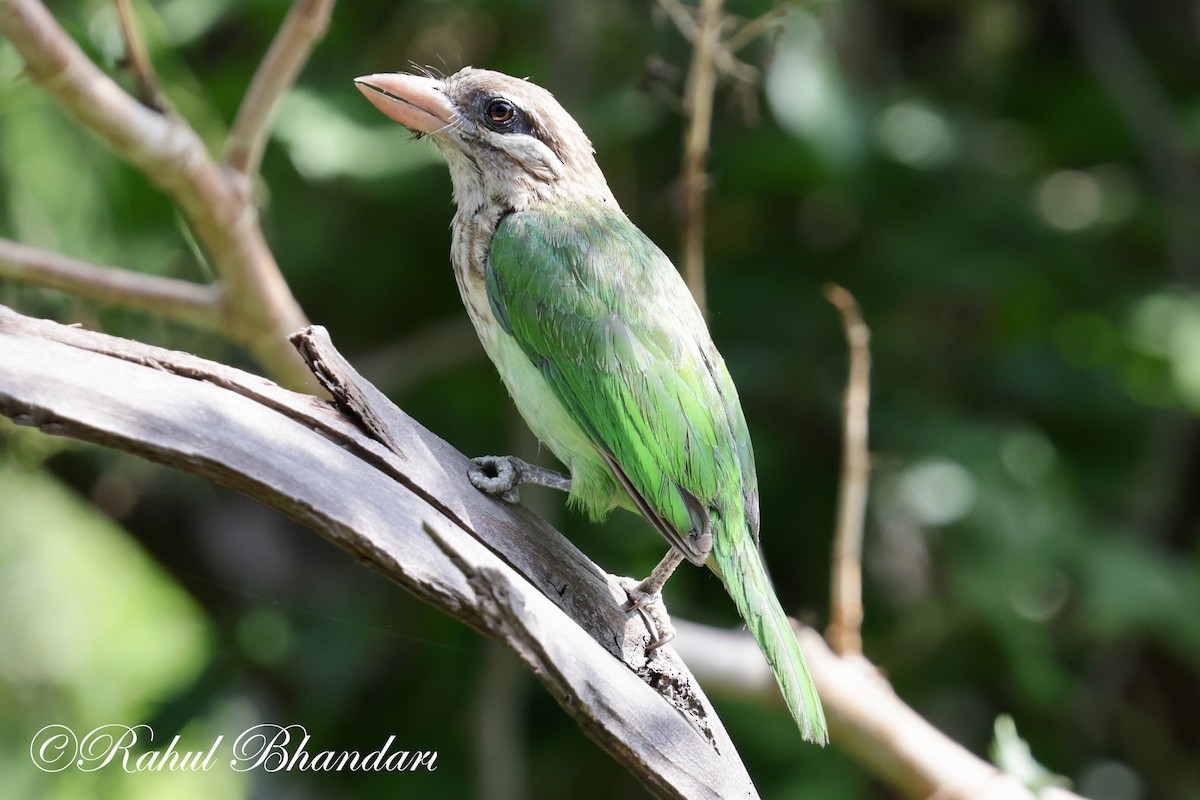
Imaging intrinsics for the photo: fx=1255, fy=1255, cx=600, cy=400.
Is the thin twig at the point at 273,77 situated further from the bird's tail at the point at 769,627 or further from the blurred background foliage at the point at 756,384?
the bird's tail at the point at 769,627

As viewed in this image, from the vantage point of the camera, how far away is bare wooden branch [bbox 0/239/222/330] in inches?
143

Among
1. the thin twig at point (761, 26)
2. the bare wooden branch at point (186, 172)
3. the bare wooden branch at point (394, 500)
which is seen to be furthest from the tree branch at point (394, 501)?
the thin twig at point (761, 26)

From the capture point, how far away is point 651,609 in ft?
9.32

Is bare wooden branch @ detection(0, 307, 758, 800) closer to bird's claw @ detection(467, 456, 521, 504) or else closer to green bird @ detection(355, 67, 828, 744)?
bird's claw @ detection(467, 456, 521, 504)

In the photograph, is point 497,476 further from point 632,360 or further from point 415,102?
point 415,102

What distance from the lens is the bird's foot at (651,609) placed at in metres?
2.78

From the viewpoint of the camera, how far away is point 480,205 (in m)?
3.44

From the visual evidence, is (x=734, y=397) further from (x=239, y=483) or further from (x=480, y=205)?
(x=239, y=483)

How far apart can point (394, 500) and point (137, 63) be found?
179cm

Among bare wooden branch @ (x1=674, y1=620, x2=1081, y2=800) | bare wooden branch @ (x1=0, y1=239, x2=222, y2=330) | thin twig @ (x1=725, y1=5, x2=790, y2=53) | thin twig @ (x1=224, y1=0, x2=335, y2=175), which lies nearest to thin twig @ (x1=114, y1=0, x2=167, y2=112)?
thin twig @ (x1=224, y1=0, x2=335, y2=175)

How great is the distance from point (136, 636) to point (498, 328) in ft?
9.37

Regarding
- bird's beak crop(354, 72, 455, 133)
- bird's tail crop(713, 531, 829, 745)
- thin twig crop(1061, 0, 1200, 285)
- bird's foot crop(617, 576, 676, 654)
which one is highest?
thin twig crop(1061, 0, 1200, 285)

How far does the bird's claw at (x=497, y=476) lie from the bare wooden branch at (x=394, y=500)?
0.09ft

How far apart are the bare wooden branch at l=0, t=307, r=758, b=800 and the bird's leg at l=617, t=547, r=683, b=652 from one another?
0.11 feet
